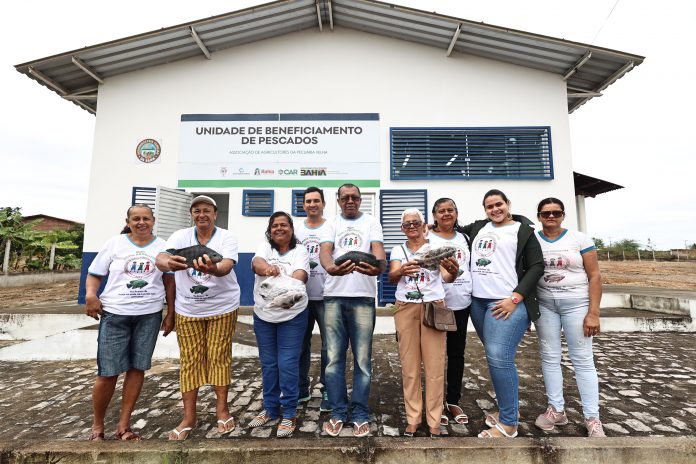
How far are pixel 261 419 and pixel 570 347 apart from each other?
2.57 meters

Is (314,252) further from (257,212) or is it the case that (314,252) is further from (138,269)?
(257,212)

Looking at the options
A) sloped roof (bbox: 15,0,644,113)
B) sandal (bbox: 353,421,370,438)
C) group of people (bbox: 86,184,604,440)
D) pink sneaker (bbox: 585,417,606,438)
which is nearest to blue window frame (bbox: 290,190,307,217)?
sloped roof (bbox: 15,0,644,113)

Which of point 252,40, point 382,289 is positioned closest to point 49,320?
point 382,289

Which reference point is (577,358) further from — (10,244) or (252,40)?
(10,244)

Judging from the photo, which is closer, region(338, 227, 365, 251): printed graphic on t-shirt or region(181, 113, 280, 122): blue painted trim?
region(338, 227, 365, 251): printed graphic on t-shirt

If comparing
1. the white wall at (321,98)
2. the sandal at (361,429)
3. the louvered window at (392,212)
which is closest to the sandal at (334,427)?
the sandal at (361,429)

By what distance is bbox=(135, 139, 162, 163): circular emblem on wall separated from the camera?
710 centimetres

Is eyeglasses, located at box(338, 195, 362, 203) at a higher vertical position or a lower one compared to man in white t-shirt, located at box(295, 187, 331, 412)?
higher

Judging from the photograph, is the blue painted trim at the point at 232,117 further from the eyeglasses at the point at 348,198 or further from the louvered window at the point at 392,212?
the eyeglasses at the point at 348,198

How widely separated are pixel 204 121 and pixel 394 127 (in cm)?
413

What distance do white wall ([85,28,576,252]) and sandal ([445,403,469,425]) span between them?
4.69m

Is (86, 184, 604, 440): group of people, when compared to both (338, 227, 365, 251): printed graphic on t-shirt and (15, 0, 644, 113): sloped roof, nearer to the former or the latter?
(338, 227, 365, 251): printed graphic on t-shirt

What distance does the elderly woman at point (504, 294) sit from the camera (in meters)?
2.39

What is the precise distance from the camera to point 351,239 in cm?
267
